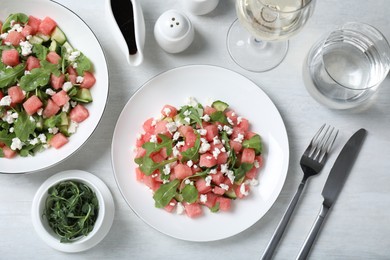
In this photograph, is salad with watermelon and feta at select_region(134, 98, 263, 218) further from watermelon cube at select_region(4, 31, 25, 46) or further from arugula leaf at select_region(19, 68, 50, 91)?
watermelon cube at select_region(4, 31, 25, 46)

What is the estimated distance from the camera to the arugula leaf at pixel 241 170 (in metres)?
1.40

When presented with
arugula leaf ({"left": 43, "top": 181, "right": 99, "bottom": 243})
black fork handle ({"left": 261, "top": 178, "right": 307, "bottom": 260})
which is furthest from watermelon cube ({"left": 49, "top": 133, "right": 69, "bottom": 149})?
black fork handle ({"left": 261, "top": 178, "right": 307, "bottom": 260})

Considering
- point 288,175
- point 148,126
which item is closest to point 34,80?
point 148,126

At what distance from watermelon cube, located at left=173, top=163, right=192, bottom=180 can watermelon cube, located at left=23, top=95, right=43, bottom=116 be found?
16.3 inches

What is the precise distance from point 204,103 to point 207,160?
0.19 m

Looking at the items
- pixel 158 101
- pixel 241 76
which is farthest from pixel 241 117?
pixel 158 101

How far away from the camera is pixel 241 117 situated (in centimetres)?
147

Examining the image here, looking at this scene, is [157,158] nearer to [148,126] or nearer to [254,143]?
[148,126]

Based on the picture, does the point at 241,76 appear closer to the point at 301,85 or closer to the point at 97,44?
the point at 301,85

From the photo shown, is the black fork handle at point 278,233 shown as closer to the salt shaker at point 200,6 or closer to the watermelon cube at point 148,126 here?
the watermelon cube at point 148,126

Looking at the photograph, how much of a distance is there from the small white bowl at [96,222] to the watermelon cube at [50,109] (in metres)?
0.17

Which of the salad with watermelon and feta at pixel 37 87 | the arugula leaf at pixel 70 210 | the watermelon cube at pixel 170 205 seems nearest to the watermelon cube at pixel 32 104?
the salad with watermelon and feta at pixel 37 87

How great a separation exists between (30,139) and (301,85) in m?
0.79

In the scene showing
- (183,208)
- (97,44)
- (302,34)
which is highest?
(302,34)
